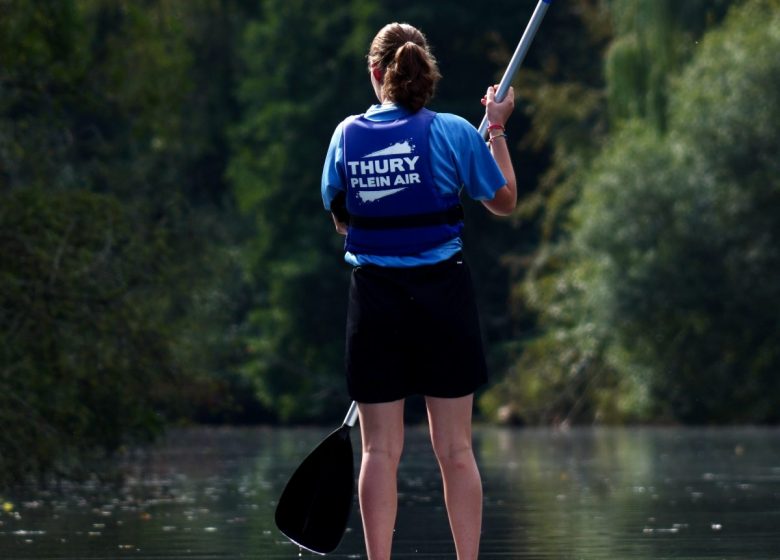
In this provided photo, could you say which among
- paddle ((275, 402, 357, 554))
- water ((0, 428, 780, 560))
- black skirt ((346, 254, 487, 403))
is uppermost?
black skirt ((346, 254, 487, 403))

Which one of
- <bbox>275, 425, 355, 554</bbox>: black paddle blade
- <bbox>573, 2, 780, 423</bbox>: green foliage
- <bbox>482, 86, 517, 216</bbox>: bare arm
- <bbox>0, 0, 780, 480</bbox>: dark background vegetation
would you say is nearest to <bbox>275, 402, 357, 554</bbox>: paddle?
<bbox>275, 425, 355, 554</bbox>: black paddle blade

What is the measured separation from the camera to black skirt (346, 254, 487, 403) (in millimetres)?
7324

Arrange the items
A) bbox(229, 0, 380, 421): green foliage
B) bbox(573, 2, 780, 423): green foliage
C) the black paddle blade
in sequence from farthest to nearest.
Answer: bbox(229, 0, 380, 421): green foliage → bbox(573, 2, 780, 423): green foliage → the black paddle blade

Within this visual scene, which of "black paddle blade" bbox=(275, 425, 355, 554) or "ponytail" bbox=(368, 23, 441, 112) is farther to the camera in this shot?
"black paddle blade" bbox=(275, 425, 355, 554)

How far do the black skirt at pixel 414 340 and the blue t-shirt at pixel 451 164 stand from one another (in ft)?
0.15

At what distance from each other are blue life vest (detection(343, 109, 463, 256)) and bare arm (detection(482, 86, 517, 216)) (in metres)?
0.16

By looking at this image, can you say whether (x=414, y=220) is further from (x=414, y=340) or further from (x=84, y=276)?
(x=84, y=276)

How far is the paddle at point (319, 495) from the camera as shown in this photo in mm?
8094

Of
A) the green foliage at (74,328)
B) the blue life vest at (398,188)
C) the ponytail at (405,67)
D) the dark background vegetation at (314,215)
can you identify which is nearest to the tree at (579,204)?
the dark background vegetation at (314,215)

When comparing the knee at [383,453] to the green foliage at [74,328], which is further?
the green foliage at [74,328]

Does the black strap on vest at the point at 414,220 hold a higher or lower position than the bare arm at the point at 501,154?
lower

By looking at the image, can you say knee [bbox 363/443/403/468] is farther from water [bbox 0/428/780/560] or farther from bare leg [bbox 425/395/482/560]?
water [bbox 0/428/780/560]

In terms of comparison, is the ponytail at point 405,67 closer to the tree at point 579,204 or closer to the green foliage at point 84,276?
the green foliage at point 84,276

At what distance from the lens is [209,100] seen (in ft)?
165
